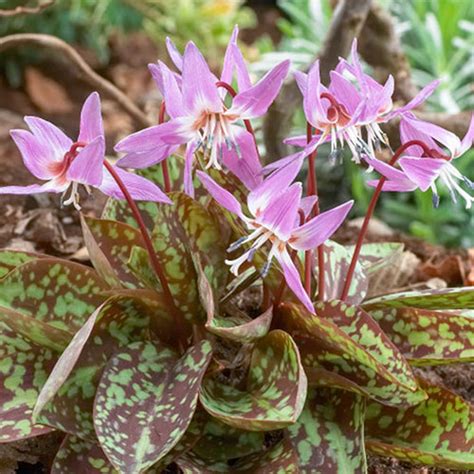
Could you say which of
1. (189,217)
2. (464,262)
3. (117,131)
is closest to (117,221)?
(189,217)

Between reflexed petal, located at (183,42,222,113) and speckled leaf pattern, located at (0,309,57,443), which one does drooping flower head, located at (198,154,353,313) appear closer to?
reflexed petal, located at (183,42,222,113)

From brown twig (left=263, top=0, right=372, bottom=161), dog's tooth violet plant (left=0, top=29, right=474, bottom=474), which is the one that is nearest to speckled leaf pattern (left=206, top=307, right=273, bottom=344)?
dog's tooth violet plant (left=0, top=29, right=474, bottom=474)

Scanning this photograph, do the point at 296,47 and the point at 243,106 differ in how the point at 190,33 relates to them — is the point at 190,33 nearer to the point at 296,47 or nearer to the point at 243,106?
the point at 296,47

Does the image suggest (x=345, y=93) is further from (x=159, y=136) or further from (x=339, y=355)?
(x=339, y=355)

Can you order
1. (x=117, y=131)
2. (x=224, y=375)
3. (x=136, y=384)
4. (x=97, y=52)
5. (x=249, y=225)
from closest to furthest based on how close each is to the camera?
(x=249, y=225) → (x=136, y=384) → (x=224, y=375) → (x=117, y=131) → (x=97, y=52)

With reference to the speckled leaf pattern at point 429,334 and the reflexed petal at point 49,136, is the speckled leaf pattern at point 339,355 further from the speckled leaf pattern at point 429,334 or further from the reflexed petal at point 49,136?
the reflexed petal at point 49,136

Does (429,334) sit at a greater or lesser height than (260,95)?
lesser

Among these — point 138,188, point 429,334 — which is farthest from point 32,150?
point 429,334
